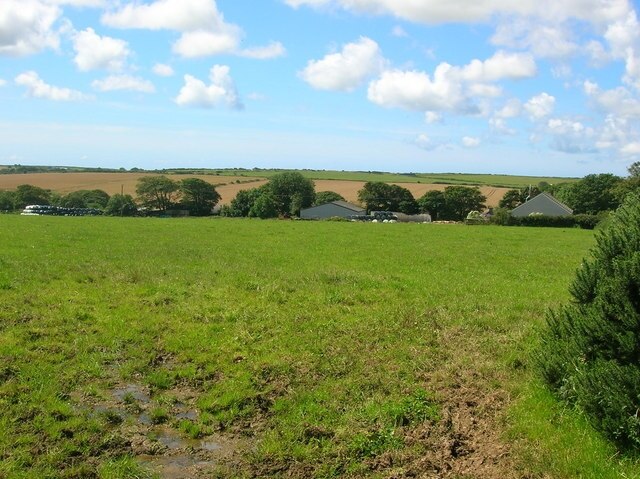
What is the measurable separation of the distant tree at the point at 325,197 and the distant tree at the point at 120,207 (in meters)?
34.8

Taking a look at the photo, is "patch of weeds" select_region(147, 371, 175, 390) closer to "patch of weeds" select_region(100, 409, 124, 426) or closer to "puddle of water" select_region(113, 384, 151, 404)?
"puddle of water" select_region(113, 384, 151, 404)

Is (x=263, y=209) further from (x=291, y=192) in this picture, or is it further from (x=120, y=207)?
(x=291, y=192)

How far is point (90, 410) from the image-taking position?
23.2 feet

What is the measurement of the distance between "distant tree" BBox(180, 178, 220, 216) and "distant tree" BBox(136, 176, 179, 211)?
6.26ft

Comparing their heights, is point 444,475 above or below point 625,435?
below

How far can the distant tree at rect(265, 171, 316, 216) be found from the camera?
4223 inches

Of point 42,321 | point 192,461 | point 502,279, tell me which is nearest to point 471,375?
point 192,461

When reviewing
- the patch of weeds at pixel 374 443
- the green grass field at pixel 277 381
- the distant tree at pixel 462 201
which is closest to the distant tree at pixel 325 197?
the distant tree at pixel 462 201

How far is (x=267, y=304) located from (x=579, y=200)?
297 feet

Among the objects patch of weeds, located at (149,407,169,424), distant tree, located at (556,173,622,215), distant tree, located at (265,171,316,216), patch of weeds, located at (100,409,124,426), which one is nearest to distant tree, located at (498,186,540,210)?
distant tree, located at (556,173,622,215)

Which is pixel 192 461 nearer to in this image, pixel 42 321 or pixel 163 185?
pixel 42 321

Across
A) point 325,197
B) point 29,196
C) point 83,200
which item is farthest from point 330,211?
point 29,196

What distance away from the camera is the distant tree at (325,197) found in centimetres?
10945

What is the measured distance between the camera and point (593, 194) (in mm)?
89938
